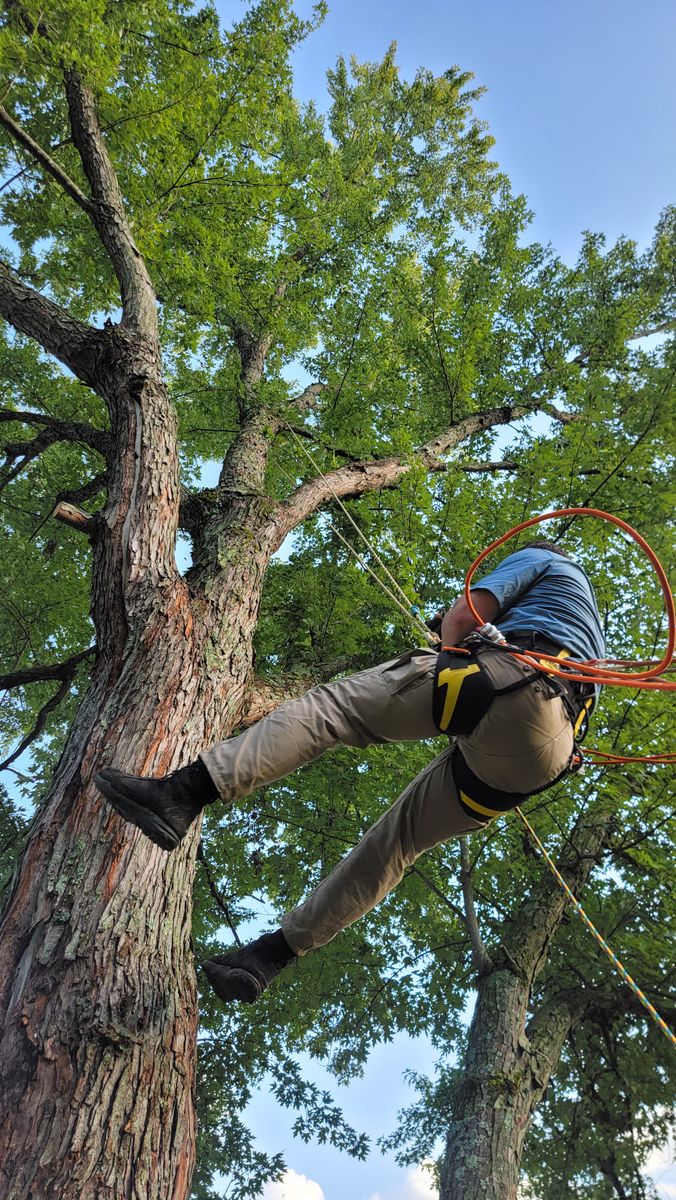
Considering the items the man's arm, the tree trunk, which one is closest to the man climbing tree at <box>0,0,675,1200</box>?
the tree trunk

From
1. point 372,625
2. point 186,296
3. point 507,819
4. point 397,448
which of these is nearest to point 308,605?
point 372,625

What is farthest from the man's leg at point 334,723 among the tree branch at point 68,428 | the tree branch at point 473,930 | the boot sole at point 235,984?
the tree branch at point 473,930

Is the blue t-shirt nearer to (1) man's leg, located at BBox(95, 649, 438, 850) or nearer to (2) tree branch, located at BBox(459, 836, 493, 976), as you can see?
(1) man's leg, located at BBox(95, 649, 438, 850)

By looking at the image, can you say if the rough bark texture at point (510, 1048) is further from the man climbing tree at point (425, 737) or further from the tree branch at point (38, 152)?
the tree branch at point (38, 152)

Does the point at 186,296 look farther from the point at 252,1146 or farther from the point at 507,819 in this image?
the point at 252,1146

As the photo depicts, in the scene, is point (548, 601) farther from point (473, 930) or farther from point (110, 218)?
point (110, 218)

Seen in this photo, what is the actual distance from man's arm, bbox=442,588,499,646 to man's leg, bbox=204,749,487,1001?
19.4 inches

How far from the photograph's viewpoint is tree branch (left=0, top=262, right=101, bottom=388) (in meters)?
4.02

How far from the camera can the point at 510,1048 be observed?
4453 millimetres

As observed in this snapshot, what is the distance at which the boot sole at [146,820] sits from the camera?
1861mm

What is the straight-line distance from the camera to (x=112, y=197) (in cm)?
461

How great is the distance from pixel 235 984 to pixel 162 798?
0.72m

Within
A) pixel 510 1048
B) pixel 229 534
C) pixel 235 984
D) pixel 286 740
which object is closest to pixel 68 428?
pixel 229 534

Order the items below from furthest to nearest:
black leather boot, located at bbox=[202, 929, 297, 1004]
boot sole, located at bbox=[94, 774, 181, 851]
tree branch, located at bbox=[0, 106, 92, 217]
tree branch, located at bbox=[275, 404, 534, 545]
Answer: tree branch, located at bbox=[275, 404, 534, 545] → tree branch, located at bbox=[0, 106, 92, 217] → black leather boot, located at bbox=[202, 929, 297, 1004] → boot sole, located at bbox=[94, 774, 181, 851]
